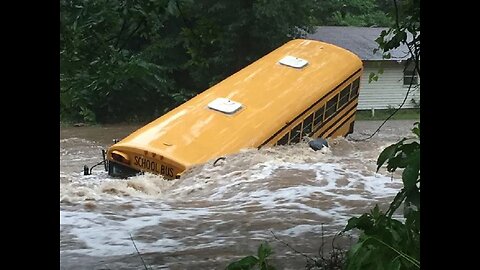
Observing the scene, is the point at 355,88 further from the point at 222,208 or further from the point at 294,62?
the point at 222,208

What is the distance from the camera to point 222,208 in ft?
30.6

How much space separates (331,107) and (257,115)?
2.38 meters

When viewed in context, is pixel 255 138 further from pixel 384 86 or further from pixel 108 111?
pixel 384 86

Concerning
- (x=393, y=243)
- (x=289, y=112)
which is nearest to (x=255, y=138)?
(x=289, y=112)

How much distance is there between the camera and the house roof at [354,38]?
28641 millimetres

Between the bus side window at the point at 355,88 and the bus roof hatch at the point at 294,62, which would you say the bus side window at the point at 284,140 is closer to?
the bus roof hatch at the point at 294,62

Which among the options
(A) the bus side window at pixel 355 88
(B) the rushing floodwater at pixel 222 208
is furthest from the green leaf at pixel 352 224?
(A) the bus side window at pixel 355 88

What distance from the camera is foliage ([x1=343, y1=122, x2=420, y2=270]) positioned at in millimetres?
1333

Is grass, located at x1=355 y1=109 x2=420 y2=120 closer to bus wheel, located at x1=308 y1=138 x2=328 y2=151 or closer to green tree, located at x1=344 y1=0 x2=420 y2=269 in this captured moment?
bus wheel, located at x1=308 y1=138 x2=328 y2=151

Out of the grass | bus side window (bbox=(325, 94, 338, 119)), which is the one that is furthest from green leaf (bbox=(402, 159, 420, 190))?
the grass

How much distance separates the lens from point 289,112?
41.4ft

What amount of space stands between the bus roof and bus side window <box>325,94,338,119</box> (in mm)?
299

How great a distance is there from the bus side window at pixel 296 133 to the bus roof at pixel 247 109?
28cm
